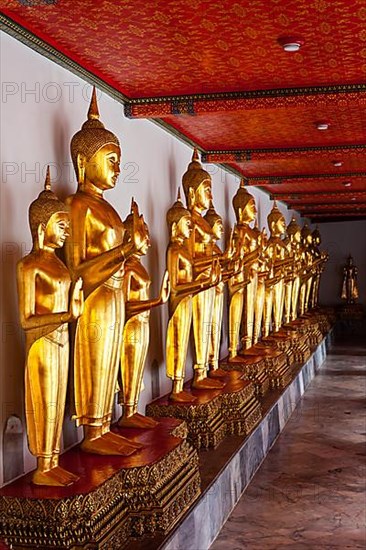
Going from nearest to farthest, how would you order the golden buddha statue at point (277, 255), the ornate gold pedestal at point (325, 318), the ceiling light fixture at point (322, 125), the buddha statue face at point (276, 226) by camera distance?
the ceiling light fixture at point (322, 125), the golden buddha statue at point (277, 255), the buddha statue face at point (276, 226), the ornate gold pedestal at point (325, 318)

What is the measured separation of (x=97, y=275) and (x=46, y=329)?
536 millimetres

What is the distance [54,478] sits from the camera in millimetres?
3508

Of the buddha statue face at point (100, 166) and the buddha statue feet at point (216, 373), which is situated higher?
the buddha statue face at point (100, 166)

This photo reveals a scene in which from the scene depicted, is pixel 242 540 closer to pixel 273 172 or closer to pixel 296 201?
pixel 273 172

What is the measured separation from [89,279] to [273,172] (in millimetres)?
5654

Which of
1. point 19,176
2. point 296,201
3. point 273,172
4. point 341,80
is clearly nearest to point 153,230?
point 341,80

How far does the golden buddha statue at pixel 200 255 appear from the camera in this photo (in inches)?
238

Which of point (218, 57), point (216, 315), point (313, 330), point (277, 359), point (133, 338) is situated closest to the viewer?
point (218, 57)

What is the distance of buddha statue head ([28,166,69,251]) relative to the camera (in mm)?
3613

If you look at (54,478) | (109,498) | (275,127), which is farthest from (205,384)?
(54,478)

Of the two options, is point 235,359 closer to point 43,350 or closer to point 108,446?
point 108,446

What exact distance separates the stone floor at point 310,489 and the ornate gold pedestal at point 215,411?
0.41 meters

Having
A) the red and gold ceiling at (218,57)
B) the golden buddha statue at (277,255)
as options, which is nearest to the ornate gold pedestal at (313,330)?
the golden buddha statue at (277,255)

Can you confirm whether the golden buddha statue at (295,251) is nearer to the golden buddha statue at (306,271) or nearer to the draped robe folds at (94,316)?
the golden buddha statue at (306,271)
